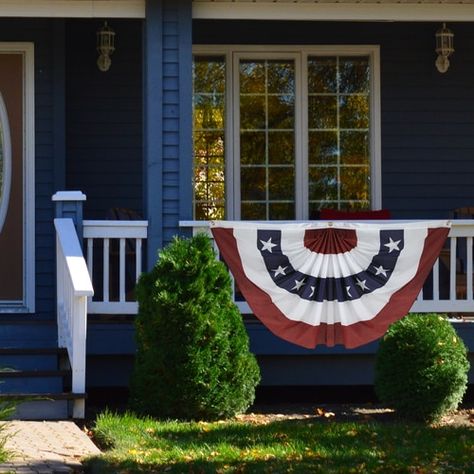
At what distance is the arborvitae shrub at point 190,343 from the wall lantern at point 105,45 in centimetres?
311

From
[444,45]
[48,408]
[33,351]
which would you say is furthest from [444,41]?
[48,408]

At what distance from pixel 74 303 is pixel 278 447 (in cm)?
216

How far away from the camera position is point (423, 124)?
12219 mm

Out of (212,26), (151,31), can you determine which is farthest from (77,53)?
(151,31)

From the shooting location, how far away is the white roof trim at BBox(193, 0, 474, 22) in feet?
33.0

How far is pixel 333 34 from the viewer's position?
39.7 feet

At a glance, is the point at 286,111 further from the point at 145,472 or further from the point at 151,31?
the point at 145,472

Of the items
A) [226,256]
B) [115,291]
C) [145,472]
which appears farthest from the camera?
[115,291]

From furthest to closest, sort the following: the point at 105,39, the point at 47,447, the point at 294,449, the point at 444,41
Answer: the point at 444,41 < the point at 105,39 < the point at 47,447 < the point at 294,449

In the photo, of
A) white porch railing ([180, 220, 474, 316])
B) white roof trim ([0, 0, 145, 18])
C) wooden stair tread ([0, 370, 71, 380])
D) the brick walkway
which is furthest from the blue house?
the brick walkway

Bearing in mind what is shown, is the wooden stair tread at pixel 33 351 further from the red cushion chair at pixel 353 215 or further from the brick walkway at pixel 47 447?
the red cushion chair at pixel 353 215

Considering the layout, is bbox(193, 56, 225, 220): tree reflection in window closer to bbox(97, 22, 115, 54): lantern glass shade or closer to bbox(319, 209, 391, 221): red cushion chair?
bbox(97, 22, 115, 54): lantern glass shade

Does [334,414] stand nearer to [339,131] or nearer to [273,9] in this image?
[273,9]

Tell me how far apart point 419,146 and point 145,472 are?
246 inches
